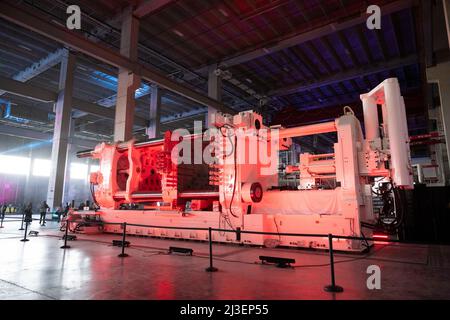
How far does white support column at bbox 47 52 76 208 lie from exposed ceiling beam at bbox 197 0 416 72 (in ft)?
24.1

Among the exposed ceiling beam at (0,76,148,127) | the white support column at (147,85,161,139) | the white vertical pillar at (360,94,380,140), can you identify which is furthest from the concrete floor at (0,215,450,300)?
the white support column at (147,85,161,139)

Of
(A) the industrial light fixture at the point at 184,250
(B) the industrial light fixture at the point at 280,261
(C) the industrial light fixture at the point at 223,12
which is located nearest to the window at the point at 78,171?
(C) the industrial light fixture at the point at 223,12

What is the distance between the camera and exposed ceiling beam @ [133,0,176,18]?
37.1 feet

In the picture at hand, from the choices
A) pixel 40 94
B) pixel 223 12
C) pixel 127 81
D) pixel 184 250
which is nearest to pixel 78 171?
pixel 40 94

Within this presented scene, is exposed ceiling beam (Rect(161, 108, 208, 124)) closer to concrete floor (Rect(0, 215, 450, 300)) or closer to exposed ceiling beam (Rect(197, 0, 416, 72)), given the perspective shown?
exposed ceiling beam (Rect(197, 0, 416, 72))

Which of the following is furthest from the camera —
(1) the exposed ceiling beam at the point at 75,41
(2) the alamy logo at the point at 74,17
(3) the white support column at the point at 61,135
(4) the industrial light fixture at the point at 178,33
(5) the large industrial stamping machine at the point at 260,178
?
(3) the white support column at the point at 61,135

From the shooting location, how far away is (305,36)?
42.2ft

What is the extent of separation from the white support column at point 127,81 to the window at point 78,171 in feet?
78.8

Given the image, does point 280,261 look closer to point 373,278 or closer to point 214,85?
point 373,278

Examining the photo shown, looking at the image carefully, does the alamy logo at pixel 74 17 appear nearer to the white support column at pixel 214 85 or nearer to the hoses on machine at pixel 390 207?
the white support column at pixel 214 85

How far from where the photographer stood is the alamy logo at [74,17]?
11094mm

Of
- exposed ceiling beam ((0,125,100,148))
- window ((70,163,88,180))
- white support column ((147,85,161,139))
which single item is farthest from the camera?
window ((70,163,88,180))

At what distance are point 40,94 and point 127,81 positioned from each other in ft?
19.1
